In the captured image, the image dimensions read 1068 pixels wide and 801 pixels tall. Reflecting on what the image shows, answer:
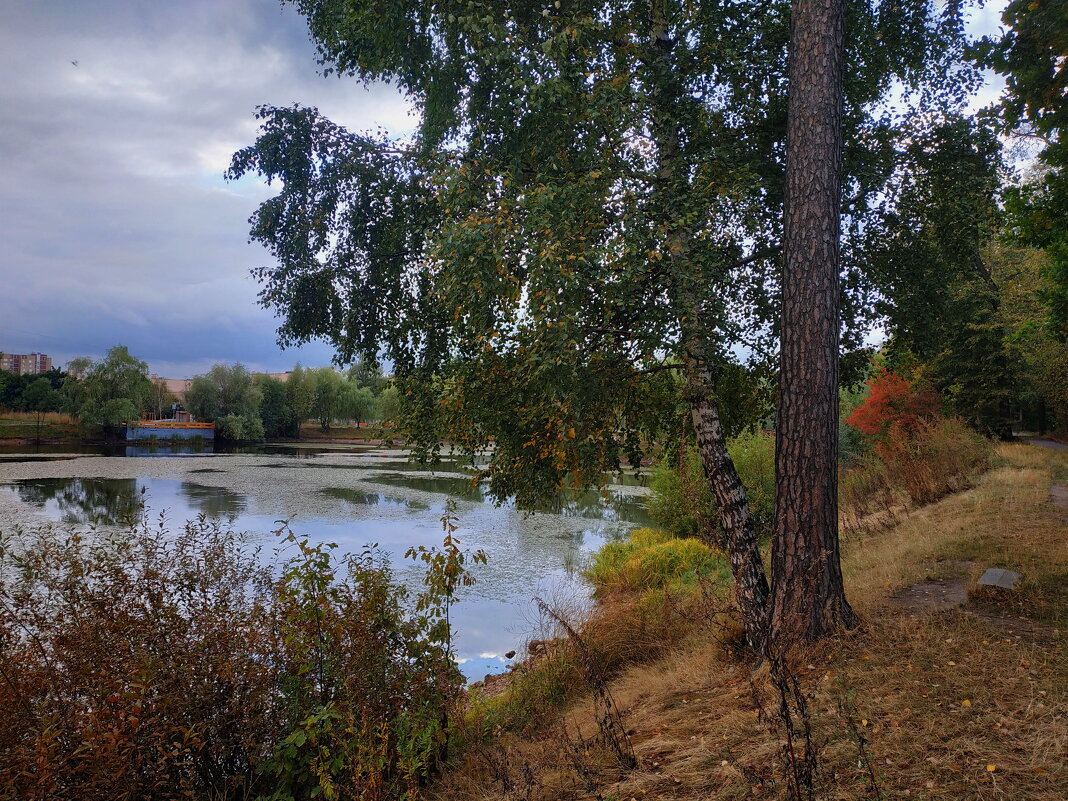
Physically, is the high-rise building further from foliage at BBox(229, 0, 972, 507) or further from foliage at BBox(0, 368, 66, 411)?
foliage at BBox(229, 0, 972, 507)

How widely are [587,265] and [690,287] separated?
104 cm

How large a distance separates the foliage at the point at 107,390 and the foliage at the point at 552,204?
181ft

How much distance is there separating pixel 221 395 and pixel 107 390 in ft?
30.0

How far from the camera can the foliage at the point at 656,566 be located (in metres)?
11.2

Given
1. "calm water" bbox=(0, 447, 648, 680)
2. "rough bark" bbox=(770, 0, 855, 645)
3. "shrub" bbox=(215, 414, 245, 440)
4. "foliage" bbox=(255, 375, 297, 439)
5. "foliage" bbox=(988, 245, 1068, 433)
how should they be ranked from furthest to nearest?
1. "foliage" bbox=(255, 375, 297, 439)
2. "shrub" bbox=(215, 414, 245, 440)
3. "foliage" bbox=(988, 245, 1068, 433)
4. "calm water" bbox=(0, 447, 648, 680)
5. "rough bark" bbox=(770, 0, 855, 645)

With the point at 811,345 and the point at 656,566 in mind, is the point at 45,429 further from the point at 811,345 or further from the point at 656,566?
the point at 811,345

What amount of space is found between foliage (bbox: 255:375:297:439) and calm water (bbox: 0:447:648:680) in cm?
3329

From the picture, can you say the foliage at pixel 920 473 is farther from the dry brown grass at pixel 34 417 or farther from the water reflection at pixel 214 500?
the dry brown grass at pixel 34 417

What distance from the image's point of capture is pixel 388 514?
1889cm

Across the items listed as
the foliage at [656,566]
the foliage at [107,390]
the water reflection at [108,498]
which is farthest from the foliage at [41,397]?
the foliage at [656,566]

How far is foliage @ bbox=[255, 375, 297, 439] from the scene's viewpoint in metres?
65.5

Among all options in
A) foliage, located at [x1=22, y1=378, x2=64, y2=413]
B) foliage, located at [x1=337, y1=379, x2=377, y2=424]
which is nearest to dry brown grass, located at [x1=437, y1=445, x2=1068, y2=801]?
foliage, located at [x1=337, y1=379, x2=377, y2=424]

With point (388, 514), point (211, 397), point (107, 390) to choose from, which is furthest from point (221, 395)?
point (388, 514)

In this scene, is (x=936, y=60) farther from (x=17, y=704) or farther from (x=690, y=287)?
(x=17, y=704)
